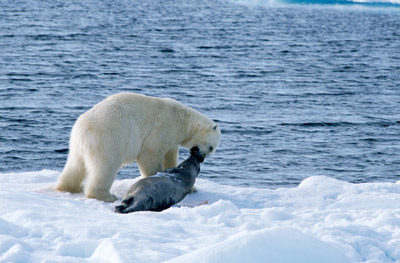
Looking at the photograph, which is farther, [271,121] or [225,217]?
[271,121]

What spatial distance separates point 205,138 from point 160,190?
3.95ft

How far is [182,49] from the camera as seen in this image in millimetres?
26391

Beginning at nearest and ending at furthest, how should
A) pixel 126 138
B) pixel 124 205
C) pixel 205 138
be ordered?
pixel 124 205, pixel 126 138, pixel 205 138

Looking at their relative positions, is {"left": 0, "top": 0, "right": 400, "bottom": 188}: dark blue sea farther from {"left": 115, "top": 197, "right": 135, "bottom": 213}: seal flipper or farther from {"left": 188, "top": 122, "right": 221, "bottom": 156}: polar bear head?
{"left": 115, "top": 197, "right": 135, "bottom": 213}: seal flipper

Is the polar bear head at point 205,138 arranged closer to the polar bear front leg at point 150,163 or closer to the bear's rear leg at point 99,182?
the polar bear front leg at point 150,163

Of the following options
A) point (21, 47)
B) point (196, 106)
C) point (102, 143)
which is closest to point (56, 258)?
point (102, 143)

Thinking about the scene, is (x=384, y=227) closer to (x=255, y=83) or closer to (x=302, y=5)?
(x=255, y=83)

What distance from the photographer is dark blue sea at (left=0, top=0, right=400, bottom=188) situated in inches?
447

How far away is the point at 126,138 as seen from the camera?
6.00 meters

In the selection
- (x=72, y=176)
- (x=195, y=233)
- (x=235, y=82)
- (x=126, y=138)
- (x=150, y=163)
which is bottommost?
(x=235, y=82)

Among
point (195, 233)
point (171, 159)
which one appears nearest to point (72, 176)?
point (171, 159)

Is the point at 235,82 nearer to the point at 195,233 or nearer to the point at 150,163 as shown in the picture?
the point at 150,163

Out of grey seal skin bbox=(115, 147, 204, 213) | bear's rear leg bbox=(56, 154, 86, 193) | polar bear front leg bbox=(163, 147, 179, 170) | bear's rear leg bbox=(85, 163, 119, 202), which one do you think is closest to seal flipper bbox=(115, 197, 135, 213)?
grey seal skin bbox=(115, 147, 204, 213)

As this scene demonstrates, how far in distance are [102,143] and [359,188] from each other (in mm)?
2578
